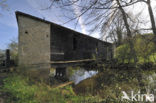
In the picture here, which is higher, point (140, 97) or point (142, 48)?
point (142, 48)

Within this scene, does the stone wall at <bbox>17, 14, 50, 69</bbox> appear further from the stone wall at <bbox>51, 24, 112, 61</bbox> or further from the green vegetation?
the green vegetation

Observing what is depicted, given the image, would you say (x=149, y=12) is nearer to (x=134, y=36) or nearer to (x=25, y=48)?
(x=134, y=36)

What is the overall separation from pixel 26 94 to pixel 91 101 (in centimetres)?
246

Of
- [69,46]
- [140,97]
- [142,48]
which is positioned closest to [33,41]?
[69,46]

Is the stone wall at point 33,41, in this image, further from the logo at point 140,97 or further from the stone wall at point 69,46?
the logo at point 140,97

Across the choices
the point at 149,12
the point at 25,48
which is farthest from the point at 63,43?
the point at 149,12

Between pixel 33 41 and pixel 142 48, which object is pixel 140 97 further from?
pixel 33 41

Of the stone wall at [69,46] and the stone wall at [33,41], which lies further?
the stone wall at [69,46]

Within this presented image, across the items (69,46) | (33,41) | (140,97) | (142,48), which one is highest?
(33,41)

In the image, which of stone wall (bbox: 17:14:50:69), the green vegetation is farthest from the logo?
stone wall (bbox: 17:14:50:69)

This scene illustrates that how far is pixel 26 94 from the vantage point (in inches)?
121

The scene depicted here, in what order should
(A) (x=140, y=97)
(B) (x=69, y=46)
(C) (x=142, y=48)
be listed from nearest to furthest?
(A) (x=140, y=97) < (C) (x=142, y=48) < (B) (x=69, y=46)

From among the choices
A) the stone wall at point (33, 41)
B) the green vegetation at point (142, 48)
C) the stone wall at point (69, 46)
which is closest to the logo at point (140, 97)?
the green vegetation at point (142, 48)

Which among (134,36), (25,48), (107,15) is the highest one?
(107,15)
